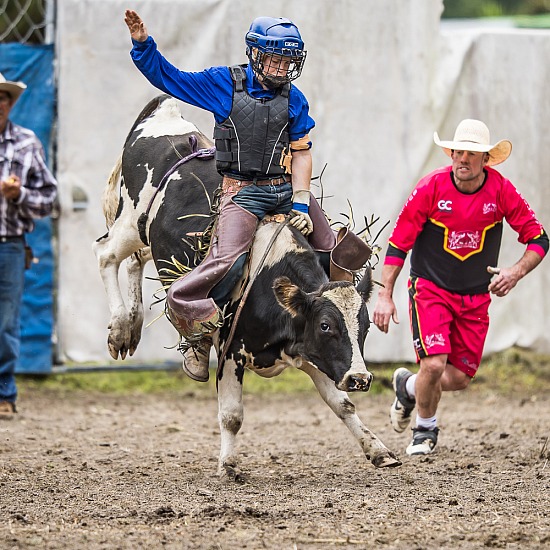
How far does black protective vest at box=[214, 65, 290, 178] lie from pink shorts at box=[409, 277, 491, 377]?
125 cm

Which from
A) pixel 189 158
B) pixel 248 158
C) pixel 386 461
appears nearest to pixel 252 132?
pixel 248 158

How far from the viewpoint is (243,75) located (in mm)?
5441

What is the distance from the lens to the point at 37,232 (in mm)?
8688

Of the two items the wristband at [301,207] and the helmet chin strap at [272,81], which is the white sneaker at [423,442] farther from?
the helmet chin strap at [272,81]

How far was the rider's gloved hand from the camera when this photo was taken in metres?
5.42

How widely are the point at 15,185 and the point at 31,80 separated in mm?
1476

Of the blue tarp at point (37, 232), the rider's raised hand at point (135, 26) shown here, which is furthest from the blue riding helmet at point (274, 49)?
the blue tarp at point (37, 232)

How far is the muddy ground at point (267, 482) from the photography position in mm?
4102

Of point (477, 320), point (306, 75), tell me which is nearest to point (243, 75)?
point (477, 320)

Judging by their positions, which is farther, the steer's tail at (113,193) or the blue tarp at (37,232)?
the blue tarp at (37,232)

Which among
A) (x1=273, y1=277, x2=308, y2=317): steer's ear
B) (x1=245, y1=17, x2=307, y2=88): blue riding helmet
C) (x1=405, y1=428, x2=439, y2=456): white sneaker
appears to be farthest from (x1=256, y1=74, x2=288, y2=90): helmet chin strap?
(x1=405, y1=428, x2=439, y2=456): white sneaker

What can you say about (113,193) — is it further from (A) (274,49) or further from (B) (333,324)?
(B) (333,324)

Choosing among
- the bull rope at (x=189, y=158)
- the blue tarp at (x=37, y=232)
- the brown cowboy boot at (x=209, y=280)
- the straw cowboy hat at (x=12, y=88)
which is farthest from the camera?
the blue tarp at (x=37, y=232)

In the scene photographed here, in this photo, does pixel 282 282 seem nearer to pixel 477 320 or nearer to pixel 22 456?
pixel 477 320
